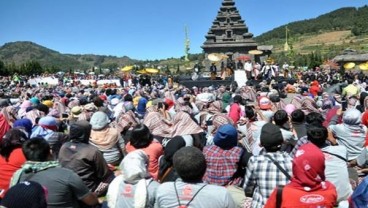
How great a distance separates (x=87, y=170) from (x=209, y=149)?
5.27 feet

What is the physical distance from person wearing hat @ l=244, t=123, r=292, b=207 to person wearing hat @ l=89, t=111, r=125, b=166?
4205 millimetres

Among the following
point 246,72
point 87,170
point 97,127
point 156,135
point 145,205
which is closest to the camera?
point 145,205

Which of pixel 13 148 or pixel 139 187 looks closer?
pixel 139 187

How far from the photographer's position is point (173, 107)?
12.3 metres

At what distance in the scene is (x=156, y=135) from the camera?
9805 mm

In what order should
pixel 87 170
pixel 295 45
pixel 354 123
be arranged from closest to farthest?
1. pixel 87 170
2. pixel 354 123
3. pixel 295 45

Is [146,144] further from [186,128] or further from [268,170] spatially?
[268,170]

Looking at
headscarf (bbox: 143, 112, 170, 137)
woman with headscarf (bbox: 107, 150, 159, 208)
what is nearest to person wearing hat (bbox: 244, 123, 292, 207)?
woman with headscarf (bbox: 107, 150, 159, 208)

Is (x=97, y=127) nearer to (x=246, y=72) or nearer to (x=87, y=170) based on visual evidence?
(x=87, y=170)

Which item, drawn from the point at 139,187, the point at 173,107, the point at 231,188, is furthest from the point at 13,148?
the point at 173,107

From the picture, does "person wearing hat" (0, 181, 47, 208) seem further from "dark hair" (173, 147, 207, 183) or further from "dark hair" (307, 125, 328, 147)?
"dark hair" (307, 125, 328, 147)

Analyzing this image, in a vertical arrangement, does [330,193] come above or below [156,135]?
above

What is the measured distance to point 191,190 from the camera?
155 inches

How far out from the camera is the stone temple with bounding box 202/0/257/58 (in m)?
66.1
